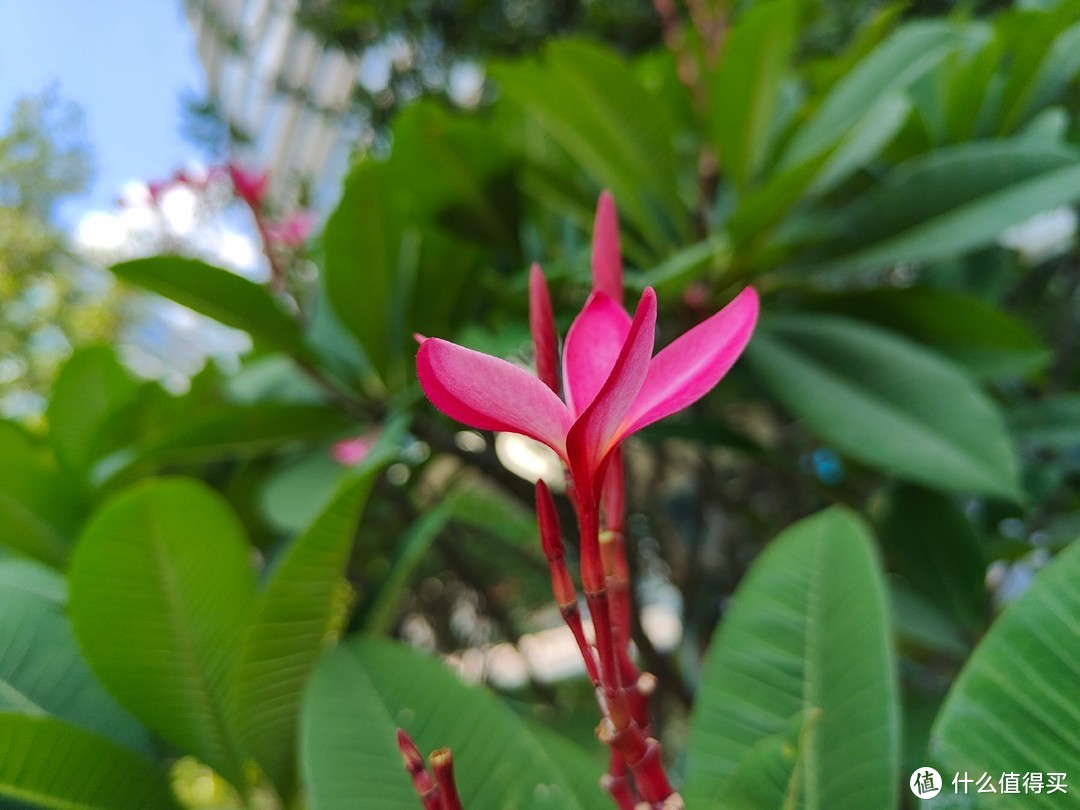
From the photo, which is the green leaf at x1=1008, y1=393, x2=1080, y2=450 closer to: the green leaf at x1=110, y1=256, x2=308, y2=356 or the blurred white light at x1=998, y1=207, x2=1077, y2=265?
the blurred white light at x1=998, y1=207, x2=1077, y2=265

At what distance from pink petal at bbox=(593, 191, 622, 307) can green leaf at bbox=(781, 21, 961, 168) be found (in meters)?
0.32

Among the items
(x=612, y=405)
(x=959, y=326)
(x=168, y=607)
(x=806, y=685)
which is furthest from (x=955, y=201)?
(x=168, y=607)

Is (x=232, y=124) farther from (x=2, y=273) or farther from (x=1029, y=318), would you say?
(x=2, y=273)

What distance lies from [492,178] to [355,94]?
57.2 inches

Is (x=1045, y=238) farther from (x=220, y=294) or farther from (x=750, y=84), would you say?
(x=220, y=294)

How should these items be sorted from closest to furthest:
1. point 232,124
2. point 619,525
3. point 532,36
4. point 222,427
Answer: point 619,525, point 222,427, point 232,124, point 532,36

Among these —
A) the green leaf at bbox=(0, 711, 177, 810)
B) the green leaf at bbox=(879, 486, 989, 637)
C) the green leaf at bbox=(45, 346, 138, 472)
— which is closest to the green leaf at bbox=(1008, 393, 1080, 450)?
the green leaf at bbox=(879, 486, 989, 637)

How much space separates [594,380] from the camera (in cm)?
20

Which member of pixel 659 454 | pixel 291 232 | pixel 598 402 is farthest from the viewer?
pixel 659 454

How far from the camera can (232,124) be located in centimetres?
143

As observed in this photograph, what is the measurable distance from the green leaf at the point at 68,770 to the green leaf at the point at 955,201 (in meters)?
0.63

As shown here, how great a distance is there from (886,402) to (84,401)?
751mm

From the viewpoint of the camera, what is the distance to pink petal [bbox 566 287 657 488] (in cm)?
16

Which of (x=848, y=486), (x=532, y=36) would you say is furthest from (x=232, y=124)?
(x=848, y=486)
